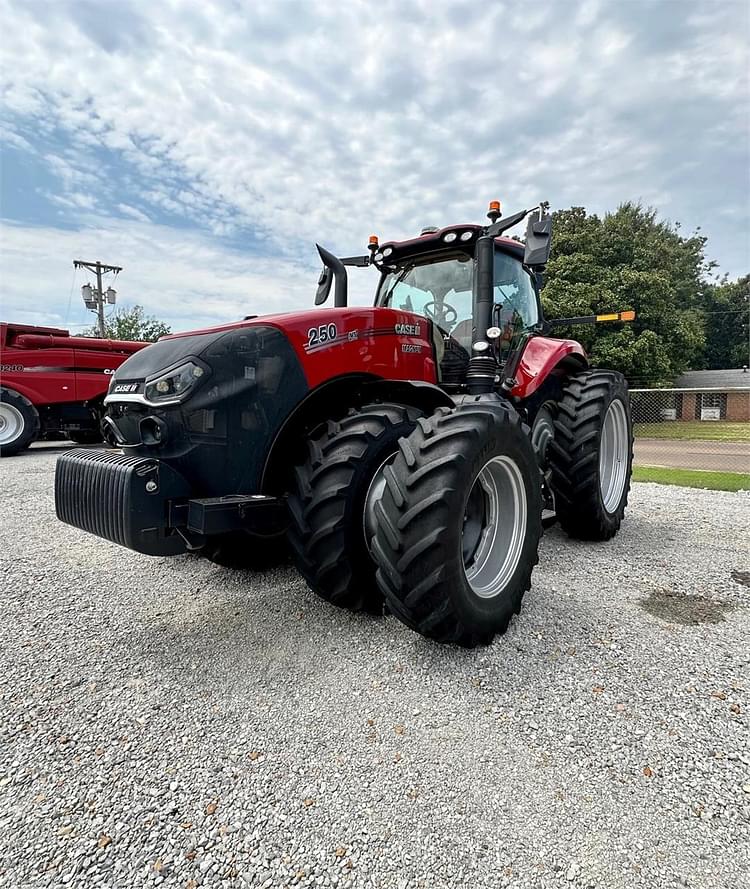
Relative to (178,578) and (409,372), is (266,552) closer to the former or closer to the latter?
(178,578)

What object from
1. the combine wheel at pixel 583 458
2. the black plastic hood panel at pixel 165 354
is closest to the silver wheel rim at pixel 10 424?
the black plastic hood panel at pixel 165 354

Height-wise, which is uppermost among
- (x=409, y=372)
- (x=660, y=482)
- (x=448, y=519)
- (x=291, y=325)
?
(x=291, y=325)

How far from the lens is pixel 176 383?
2.29m

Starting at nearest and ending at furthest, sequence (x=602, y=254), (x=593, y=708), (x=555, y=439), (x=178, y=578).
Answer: (x=593, y=708), (x=178, y=578), (x=555, y=439), (x=602, y=254)

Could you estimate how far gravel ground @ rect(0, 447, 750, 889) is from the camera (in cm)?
139

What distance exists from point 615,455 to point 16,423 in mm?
9216

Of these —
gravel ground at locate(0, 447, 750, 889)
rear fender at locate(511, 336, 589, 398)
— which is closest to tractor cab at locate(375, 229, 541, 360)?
rear fender at locate(511, 336, 589, 398)

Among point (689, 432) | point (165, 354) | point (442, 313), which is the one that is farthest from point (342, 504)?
point (689, 432)

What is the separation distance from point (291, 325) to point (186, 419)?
0.64m

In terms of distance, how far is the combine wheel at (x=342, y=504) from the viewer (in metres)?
2.34

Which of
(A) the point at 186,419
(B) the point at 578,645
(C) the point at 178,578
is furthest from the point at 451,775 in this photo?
(C) the point at 178,578

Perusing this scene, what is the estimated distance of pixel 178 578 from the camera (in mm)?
3320

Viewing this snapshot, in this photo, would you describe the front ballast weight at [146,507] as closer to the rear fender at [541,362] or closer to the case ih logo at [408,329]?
the case ih logo at [408,329]

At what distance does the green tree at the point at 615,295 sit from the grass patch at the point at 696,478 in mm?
10778
